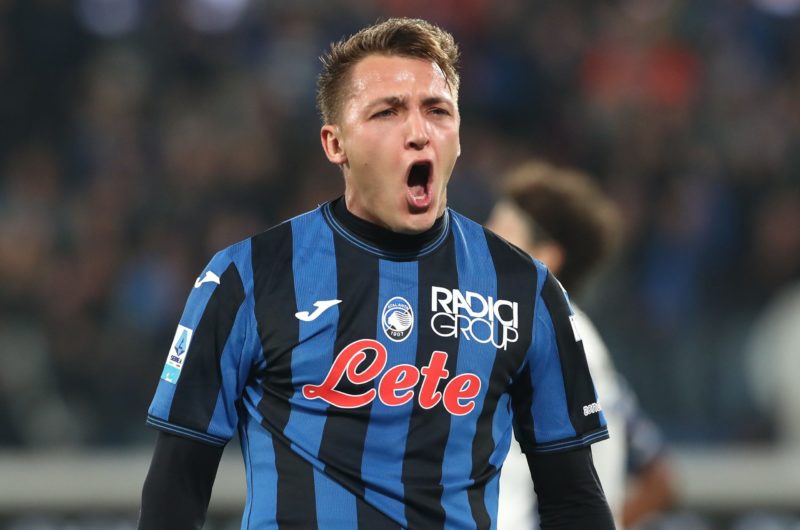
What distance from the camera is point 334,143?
2.67 m

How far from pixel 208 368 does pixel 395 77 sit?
25.8 inches

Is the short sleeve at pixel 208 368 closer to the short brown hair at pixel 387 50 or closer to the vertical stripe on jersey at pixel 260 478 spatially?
the vertical stripe on jersey at pixel 260 478

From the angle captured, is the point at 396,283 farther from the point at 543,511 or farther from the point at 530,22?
the point at 530,22

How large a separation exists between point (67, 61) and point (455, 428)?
22.5 ft

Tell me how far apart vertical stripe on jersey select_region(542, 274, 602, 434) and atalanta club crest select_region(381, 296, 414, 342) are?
296 millimetres

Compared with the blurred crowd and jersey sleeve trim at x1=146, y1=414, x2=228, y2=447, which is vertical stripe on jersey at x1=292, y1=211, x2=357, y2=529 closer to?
jersey sleeve trim at x1=146, y1=414, x2=228, y2=447

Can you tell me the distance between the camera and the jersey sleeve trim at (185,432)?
2.49 meters

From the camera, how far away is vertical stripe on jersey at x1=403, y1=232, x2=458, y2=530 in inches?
98.3

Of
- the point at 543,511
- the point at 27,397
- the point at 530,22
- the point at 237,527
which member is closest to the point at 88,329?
the point at 27,397

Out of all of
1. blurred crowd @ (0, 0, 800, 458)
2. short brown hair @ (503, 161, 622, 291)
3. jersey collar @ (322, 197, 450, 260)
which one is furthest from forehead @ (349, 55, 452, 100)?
blurred crowd @ (0, 0, 800, 458)

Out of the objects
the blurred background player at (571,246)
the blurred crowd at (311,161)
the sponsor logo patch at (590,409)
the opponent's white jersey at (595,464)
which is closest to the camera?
the sponsor logo patch at (590,409)

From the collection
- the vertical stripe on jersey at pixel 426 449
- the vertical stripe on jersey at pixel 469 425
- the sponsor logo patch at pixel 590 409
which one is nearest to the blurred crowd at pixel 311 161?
the sponsor logo patch at pixel 590 409

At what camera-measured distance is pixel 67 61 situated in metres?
8.80

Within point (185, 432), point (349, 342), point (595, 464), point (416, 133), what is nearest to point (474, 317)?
point (349, 342)
